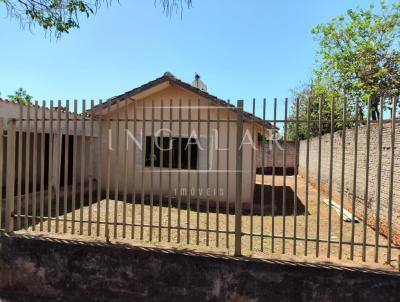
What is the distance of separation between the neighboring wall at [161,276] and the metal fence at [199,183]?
24 cm

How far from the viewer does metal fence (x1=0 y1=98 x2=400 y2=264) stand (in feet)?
12.6

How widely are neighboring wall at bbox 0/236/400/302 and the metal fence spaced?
24 cm

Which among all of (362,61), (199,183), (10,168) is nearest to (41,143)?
(10,168)

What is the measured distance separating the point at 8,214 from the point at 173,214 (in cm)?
451

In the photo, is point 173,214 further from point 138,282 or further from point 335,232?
point 138,282

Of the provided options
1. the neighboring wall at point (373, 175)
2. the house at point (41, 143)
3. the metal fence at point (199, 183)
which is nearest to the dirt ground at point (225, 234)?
the metal fence at point (199, 183)

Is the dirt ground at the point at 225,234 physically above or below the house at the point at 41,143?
below

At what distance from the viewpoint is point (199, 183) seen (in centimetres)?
446

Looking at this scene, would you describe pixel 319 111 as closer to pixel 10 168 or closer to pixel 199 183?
pixel 199 183

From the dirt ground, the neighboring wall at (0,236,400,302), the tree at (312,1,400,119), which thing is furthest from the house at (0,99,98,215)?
the tree at (312,1,400,119)

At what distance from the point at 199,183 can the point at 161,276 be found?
50.4 inches

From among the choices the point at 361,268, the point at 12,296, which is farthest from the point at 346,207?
the point at 12,296

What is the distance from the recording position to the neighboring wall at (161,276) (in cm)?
342

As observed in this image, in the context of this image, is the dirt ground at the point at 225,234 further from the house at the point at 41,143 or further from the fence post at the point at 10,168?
the house at the point at 41,143
